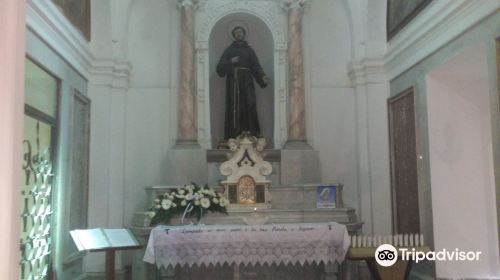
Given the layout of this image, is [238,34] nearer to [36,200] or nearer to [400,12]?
[400,12]

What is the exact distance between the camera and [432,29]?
702 cm

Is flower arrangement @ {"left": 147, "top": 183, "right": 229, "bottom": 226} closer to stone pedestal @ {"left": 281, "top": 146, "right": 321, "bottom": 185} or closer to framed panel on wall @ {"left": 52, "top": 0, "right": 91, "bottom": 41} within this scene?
stone pedestal @ {"left": 281, "top": 146, "right": 321, "bottom": 185}

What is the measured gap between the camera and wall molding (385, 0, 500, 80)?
601 cm

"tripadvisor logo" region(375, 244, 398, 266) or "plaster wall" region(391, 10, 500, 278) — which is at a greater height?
"plaster wall" region(391, 10, 500, 278)

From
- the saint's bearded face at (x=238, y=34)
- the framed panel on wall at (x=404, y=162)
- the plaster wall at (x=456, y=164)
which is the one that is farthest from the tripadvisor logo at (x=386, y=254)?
the saint's bearded face at (x=238, y=34)

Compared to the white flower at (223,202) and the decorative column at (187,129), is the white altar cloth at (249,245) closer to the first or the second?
the white flower at (223,202)

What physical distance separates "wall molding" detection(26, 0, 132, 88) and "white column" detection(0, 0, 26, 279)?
2774mm

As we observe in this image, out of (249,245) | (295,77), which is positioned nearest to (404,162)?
(295,77)

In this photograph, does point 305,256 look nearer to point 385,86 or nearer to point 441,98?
point 441,98

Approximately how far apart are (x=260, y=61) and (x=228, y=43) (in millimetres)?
694

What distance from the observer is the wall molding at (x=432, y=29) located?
6.01m

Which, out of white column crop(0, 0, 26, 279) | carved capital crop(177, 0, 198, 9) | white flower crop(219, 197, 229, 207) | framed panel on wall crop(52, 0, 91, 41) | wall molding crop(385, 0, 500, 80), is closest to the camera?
white column crop(0, 0, 26, 279)

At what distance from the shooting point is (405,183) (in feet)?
26.9

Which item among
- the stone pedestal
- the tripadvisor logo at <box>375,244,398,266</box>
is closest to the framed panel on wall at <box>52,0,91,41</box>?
the stone pedestal
